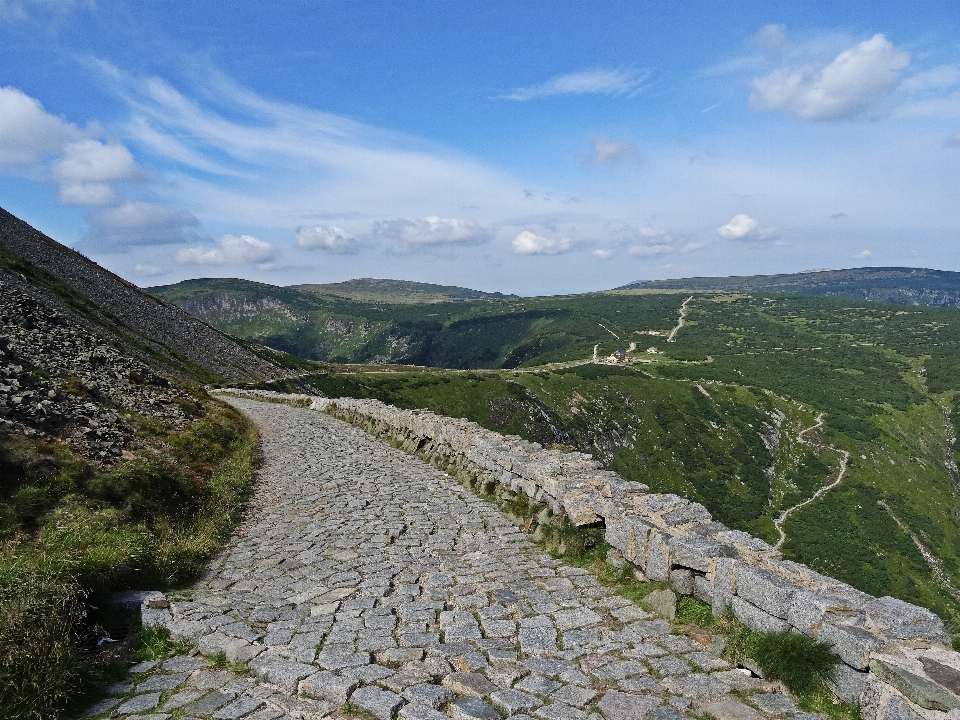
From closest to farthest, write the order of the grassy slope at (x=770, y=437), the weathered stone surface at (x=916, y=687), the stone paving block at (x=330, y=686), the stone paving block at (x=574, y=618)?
the weathered stone surface at (x=916, y=687) → the stone paving block at (x=330, y=686) → the stone paving block at (x=574, y=618) → the grassy slope at (x=770, y=437)

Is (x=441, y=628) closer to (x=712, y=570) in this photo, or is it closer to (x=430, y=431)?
(x=712, y=570)

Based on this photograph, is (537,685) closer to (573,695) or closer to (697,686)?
(573,695)

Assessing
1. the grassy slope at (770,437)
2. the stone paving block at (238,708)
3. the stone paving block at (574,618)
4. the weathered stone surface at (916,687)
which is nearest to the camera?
the weathered stone surface at (916,687)

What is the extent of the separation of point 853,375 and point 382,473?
18399 centimetres

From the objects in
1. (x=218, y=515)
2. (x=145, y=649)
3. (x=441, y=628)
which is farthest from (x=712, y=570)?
(x=218, y=515)

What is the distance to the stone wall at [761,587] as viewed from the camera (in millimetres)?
4410

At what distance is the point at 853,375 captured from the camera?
160625mm

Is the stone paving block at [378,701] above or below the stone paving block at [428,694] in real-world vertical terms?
above

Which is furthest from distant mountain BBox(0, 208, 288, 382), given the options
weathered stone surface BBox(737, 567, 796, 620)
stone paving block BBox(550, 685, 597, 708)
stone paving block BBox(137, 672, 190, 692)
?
weathered stone surface BBox(737, 567, 796, 620)

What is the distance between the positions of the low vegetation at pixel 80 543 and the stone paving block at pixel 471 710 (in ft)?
11.2

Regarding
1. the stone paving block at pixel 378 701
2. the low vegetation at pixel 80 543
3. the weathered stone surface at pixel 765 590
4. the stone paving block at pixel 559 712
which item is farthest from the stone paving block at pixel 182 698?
the weathered stone surface at pixel 765 590

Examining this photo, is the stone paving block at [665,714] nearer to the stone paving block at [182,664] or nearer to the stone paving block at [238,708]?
the stone paving block at [238,708]

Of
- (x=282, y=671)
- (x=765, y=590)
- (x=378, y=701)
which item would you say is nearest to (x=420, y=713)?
(x=378, y=701)

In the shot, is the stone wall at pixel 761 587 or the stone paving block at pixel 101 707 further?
the stone paving block at pixel 101 707
